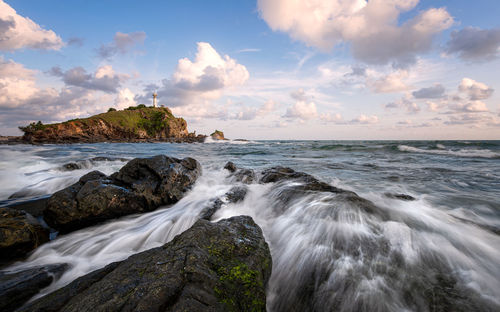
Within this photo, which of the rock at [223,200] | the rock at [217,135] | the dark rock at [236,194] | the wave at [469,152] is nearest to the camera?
the rock at [223,200]

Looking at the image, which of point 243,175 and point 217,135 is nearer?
point 243,175

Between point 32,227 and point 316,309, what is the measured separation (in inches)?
193

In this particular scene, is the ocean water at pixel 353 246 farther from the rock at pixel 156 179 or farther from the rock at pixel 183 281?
the rock at pixel 183 281

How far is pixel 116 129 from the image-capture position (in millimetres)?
64812

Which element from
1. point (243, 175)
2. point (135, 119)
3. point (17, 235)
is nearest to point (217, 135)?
point (135, 119)

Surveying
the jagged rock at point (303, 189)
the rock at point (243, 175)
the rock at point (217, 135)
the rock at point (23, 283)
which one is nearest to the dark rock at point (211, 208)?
the jagged rock at point (303, 189)

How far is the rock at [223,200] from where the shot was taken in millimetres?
4922

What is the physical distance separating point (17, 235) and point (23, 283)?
4.54 feet

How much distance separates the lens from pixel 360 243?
3.45 meters

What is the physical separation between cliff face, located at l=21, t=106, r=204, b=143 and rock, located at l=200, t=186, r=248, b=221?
1931 inches

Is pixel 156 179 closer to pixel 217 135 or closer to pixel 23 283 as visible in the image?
pixel 23 283

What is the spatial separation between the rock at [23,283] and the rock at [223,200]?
8.10 feet

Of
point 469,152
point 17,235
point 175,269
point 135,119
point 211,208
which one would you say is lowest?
point 211,208

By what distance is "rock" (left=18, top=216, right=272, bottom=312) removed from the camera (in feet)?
5.03
